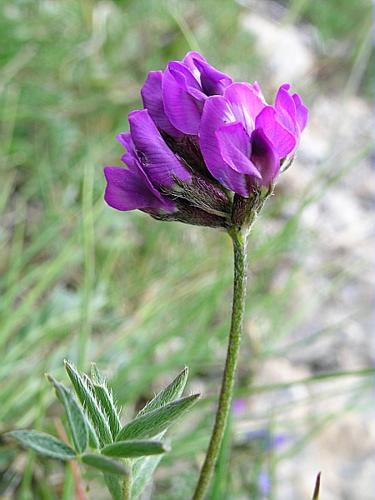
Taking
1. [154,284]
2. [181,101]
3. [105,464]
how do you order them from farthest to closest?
1. [154,284]
2. [181,101]
3. [105,464]

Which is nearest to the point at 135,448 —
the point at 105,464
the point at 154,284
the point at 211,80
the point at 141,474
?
the point at 105,464

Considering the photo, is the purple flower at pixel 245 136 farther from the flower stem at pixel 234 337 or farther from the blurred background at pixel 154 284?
the blurred background at pixel 154 284

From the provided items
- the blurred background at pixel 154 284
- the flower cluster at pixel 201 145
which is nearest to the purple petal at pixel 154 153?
the flower cluster at pixel 201 145

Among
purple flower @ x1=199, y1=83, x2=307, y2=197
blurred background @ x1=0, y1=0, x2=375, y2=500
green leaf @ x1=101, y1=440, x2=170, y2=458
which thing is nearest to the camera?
green leaf @ x1=101, y1=440, x2=170, y2=458

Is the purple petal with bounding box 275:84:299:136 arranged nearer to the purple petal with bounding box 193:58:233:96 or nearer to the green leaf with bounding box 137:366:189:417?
the purple petal with bounding box 193:58:233:96

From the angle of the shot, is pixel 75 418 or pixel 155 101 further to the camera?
pixel 155 101

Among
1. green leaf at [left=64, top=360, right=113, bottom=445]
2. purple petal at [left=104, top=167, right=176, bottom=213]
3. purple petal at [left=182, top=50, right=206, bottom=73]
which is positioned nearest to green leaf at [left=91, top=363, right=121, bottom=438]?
green leaf at [left=64, top=360, right=113, bottom=445]

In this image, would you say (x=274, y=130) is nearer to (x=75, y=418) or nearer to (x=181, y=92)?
(x=181, y=92)

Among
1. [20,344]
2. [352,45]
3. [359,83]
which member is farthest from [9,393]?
[359,83]
